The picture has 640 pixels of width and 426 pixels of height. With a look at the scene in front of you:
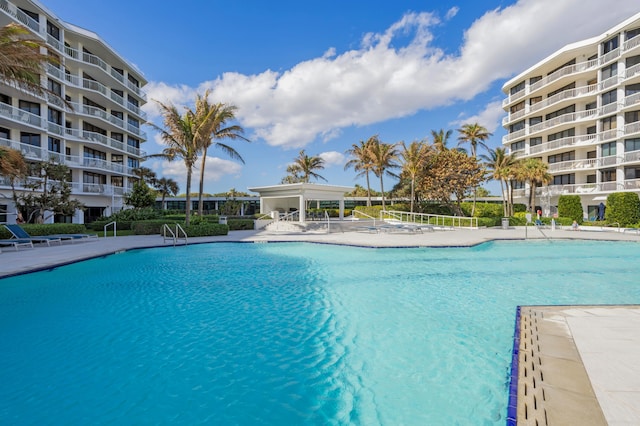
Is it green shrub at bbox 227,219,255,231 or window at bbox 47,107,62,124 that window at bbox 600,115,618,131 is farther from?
window at bbox 47,107,62,124

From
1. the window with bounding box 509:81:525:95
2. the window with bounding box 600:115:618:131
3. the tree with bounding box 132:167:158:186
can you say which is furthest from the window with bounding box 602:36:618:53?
the tree with bounding box 132:167:158:186

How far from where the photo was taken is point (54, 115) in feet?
93.4

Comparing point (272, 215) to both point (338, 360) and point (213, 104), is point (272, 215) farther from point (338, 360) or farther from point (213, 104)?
point (338, 360)

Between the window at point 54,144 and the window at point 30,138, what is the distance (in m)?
1.16

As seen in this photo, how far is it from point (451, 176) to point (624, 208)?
538 inches

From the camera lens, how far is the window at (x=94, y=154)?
105ft

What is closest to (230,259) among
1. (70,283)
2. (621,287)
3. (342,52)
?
(70,283)

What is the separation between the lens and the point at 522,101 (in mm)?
41688

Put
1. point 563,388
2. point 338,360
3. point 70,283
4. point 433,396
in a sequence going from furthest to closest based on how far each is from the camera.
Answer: point 70,283 < point 338,360 < point 433,396 < point 563,388

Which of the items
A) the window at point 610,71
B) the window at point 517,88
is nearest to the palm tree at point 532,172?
the window at point 610,71

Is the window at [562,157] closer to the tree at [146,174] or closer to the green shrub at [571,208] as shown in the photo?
the green shrub at [571,208]

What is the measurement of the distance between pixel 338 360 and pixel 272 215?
24294 mm

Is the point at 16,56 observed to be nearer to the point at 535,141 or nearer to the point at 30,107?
the point at 30,107

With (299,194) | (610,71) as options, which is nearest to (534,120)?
(610,71)
